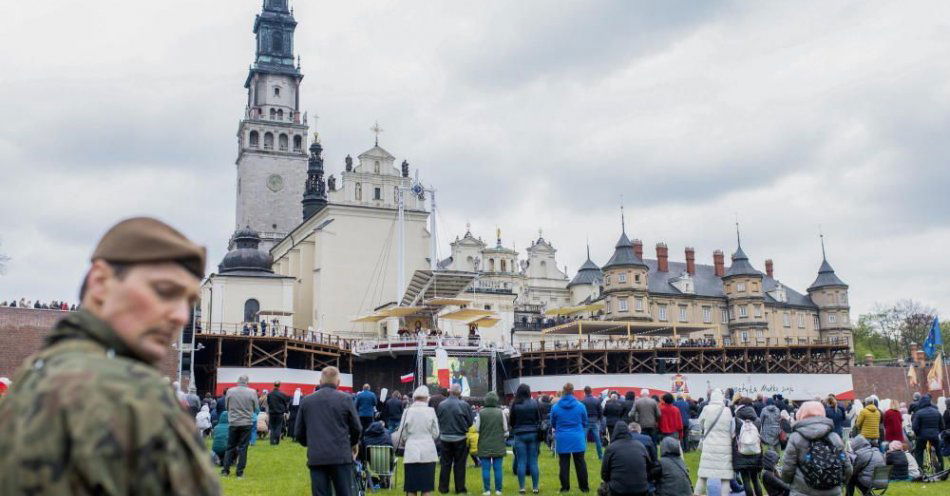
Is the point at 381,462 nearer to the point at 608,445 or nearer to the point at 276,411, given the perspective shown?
the point at 608,445

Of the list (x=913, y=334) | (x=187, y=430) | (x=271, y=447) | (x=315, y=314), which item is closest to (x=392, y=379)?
(x=315, y=314)

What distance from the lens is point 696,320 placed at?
8238 cm

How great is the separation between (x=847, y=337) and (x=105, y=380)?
310ft

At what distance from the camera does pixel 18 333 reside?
36.3 meters

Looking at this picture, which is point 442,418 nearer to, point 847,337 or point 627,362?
point 627,362

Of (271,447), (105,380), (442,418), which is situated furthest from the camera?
(271,447)

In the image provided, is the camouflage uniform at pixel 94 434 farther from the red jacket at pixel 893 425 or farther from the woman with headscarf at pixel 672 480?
the red jacket at pixel 893 425

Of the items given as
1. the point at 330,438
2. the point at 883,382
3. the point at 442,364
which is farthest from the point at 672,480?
the point at 883,382

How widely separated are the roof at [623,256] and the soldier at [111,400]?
76199mm

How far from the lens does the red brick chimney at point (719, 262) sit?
87.8m

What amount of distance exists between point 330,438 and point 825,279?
293 feet

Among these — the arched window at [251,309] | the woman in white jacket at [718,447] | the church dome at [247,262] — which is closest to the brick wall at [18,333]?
the arched window at [251,309]

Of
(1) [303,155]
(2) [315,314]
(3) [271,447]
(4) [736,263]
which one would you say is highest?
(1) [303,155]

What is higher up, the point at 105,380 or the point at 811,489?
the point at 105,380
